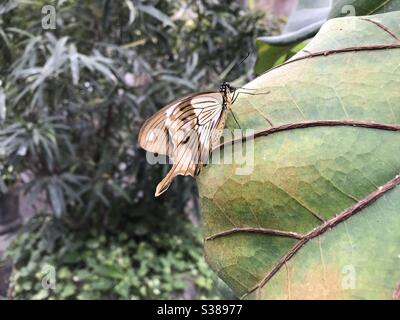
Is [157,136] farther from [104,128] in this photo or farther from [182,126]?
[104,128]

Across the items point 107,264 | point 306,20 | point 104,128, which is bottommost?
point 107,264

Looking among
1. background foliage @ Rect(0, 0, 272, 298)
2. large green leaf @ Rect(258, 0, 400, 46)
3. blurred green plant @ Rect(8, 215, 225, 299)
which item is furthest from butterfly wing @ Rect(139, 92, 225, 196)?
blurred green plant @ Rect(8, 215, 225, 299)

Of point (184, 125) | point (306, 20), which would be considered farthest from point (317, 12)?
point (184, 125)

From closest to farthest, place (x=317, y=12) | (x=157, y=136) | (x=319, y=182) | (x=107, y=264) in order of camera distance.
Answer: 1. (x=319, y=182)
2. (x=157, y=136)
3. (x=317, y=12)
4. (x=107, y=264)

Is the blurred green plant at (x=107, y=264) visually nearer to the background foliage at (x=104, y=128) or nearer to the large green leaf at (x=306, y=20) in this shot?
the background foliage at (x=104, y=128)

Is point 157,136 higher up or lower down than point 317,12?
lower down

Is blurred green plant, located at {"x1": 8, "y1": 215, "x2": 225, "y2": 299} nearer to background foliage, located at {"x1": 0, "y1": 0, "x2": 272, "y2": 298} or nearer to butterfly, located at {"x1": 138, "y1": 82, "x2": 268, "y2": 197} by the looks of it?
background foliage, located at {"x1": 0, "y1": 0, "x2": 272, "y2": 298}

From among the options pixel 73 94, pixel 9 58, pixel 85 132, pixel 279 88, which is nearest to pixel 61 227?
pixel 85 132

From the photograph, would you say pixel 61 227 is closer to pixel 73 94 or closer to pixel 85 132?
pixel 85 132
